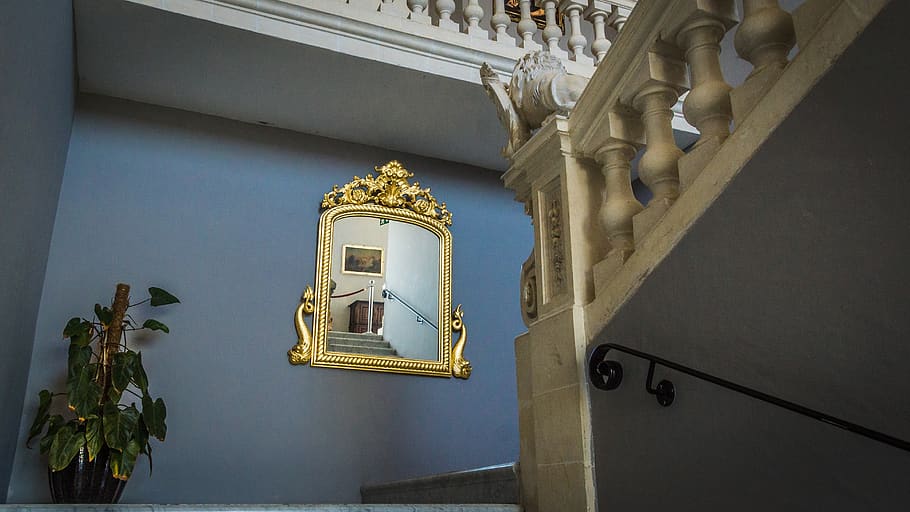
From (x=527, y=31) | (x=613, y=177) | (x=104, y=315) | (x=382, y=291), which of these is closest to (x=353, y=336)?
(x=382, y=291)

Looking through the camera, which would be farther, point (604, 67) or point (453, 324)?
point (453, 324)

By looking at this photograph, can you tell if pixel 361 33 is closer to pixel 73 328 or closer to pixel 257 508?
pixel 73 328

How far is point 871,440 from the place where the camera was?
126cm

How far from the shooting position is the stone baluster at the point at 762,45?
160 centimetres

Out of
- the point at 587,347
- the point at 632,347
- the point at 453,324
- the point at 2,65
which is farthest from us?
the point at 453,324

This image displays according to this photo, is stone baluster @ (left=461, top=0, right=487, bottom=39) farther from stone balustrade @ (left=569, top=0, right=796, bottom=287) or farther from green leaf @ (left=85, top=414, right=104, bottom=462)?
green leaf @ (left=85, top=414, right=104, bottom=462)

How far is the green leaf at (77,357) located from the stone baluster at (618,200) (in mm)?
2852

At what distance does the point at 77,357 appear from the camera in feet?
12.4

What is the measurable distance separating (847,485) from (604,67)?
128 cm

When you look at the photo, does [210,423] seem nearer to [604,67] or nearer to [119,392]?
[119,392]

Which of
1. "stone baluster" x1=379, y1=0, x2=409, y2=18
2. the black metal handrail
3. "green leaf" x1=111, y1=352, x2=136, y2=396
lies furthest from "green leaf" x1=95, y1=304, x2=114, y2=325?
the black metal handrail

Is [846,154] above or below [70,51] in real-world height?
below

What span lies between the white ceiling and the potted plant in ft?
4.93

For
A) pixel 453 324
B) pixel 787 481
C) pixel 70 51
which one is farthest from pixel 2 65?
pixel 453 324
